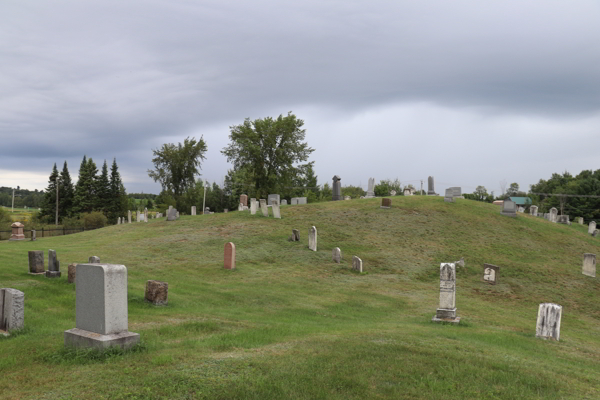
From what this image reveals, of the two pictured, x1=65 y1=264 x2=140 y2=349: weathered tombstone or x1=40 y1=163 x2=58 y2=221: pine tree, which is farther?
x1=40 y1=163 x2=58 y2=221: pine tree

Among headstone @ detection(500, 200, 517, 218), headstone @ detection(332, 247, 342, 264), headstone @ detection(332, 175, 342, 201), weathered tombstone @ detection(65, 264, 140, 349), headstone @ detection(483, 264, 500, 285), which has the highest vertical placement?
headstone @ detection(332, 175, 342, 201)

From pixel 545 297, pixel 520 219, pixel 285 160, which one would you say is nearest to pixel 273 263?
pixel 545 297

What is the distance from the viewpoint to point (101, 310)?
21.6 feet

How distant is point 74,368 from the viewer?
19.1ft

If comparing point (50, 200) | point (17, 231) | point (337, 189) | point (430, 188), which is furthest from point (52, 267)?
point (50, 200)

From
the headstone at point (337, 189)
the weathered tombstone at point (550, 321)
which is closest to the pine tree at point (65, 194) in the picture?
the headstone at point (337, 189)

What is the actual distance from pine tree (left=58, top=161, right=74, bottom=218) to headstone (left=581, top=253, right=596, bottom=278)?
69.0 metres

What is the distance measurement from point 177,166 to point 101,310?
63104mm

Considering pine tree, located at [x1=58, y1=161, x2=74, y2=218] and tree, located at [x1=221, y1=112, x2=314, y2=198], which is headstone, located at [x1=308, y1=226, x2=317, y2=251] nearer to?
tree, located at [x1=221, y1=112, x2=314, y2=198]

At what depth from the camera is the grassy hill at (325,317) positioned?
217 inches

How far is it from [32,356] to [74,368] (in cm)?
106

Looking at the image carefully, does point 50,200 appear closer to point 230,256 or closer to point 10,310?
point 230,256

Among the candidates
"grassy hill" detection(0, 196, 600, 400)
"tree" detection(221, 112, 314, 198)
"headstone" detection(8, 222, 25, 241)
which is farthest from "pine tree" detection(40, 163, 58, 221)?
"grassy hill" detection(0, 196, 600, 400)

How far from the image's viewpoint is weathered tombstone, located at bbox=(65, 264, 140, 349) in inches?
256
